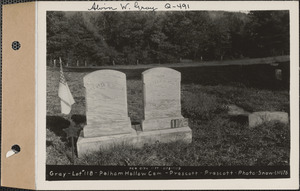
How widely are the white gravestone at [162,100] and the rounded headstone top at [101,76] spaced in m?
0.37

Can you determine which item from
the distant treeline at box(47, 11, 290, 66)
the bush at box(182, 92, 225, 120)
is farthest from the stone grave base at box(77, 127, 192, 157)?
the distant treeline at box(47, 11, 290, 66)

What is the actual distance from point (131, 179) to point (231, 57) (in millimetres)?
2122

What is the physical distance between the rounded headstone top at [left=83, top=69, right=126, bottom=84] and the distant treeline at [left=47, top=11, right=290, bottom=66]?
0.64 feet

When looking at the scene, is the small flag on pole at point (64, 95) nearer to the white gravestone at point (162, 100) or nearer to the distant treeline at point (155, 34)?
the distant treeline at point (155, 34)

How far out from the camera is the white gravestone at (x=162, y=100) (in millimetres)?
4301

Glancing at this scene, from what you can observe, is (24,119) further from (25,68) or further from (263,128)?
(263,128)

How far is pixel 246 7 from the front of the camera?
14.3 feet

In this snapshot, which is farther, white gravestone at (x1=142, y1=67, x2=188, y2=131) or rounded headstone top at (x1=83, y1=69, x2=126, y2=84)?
white gravestone at (x1=142, y1=67, x2=188, y2=131)

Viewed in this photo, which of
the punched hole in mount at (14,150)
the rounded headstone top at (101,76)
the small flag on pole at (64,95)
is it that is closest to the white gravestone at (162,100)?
the rounded headstone top at (101,76)

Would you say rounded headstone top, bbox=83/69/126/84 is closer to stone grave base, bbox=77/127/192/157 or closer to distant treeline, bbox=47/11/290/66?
distant treeline, bbox=47/11/290/66

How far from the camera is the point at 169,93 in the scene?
4.36 meters

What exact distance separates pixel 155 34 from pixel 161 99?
874 mm

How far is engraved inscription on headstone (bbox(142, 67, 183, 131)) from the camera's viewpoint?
430 centimetres

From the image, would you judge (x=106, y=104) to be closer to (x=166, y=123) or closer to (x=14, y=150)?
(x=166, y=123)
